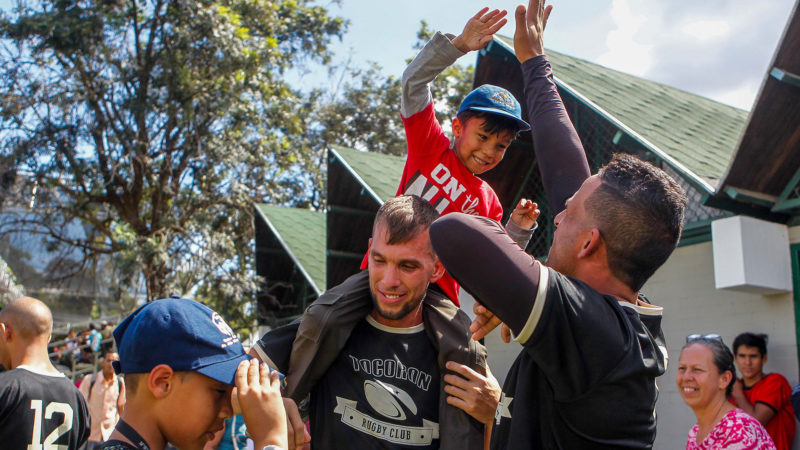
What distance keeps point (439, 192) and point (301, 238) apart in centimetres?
1221

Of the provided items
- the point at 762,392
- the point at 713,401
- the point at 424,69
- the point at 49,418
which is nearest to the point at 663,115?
the point at 762,392

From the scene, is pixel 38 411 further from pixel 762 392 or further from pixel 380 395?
pixel 762 392

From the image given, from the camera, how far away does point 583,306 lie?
179cm

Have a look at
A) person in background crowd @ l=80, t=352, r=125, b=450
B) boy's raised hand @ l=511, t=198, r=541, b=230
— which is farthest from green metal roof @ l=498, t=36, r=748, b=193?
person in background crowd @ l=80, t=352, r=125, b=450

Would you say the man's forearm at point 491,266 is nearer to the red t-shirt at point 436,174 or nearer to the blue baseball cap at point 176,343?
the blue baseball cap at point 176,343

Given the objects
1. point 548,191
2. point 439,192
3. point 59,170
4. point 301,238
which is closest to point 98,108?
point 59,170

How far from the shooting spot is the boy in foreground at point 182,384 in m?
2.24

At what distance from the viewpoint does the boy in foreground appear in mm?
2242

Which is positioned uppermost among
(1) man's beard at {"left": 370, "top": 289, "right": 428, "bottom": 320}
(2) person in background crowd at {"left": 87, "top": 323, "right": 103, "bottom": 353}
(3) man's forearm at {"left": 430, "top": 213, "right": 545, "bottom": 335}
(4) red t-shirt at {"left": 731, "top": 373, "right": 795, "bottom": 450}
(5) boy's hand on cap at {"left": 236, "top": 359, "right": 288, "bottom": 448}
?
(3) man's forearm at {"left": 430, "top": 213, "right": 545, "bottom": 335}

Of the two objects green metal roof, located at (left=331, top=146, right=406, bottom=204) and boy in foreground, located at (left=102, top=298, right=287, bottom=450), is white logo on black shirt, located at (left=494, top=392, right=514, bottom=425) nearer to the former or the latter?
boy in foreground, located at (left=102, top=298, right=287, bottom=450)

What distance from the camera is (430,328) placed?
3.22m

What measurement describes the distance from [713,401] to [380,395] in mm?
2988

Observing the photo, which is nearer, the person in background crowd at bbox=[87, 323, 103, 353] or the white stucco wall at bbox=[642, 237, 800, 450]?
the white stucco wall at bbox=[642, 237, 800, 450]

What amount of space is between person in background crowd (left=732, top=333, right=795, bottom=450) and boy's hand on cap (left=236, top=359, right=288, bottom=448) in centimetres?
547
